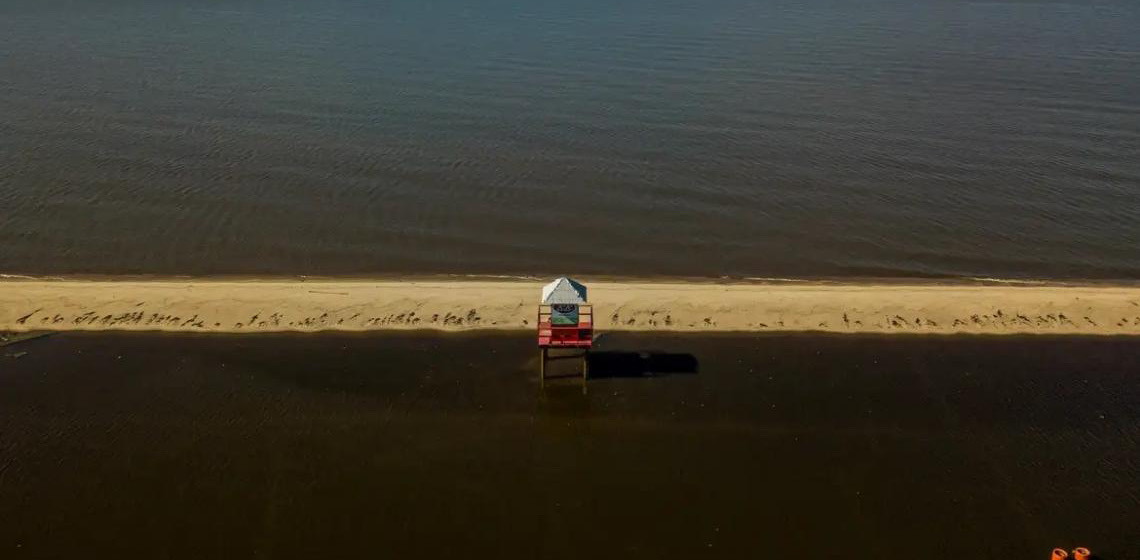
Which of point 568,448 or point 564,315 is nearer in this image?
point 568,448

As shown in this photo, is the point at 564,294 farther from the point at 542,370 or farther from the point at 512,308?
the point at 512,308

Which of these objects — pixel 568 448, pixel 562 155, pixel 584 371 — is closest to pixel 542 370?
pixel 584 371

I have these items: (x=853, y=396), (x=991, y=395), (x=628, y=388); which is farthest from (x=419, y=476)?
(x=991, y=395)

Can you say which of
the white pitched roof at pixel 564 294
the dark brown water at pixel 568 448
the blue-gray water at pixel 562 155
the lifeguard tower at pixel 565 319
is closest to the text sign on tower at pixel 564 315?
the lifeguard tower at pixel 565 319

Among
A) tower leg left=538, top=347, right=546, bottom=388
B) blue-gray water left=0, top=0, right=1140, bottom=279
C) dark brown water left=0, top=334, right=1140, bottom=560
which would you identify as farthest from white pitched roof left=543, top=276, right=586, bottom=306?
blue-gray water left=0, top=0, right=1140, bottom=279

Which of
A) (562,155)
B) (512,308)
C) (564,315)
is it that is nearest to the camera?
(564,315)

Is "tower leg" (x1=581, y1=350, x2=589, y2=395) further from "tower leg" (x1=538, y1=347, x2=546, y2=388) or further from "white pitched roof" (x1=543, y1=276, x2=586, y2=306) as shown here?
"white pitched roof" (x1=543, y1=276, x2=586, y2=306)
